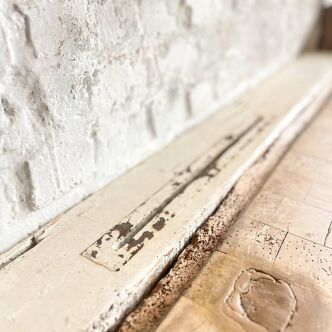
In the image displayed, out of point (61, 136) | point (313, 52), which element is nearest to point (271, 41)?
point (313, 52)

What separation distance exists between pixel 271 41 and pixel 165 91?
133cm

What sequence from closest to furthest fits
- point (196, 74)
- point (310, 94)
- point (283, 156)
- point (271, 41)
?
point (283, 156) → point (196, 74) → point (310, 94) → point (271, 41)

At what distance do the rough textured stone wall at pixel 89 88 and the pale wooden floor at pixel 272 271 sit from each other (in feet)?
1.70

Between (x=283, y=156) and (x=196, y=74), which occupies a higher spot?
(x=196, y=74)

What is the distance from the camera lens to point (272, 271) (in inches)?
36.1

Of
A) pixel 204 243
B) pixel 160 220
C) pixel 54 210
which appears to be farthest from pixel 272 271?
pixel 54 210

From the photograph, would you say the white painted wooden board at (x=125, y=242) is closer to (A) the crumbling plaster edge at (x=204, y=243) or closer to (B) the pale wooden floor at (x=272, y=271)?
(A) the crumbling plaster edge at (x=204, y=243)

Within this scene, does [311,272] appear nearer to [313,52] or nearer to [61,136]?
[61,136]

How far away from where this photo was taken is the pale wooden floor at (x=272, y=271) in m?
0.79

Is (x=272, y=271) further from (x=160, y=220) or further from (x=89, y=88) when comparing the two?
(x=89, y=88)

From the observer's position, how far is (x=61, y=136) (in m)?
1.05

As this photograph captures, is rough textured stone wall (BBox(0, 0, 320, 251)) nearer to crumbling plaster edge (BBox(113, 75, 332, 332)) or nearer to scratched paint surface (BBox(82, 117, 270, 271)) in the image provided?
scratched paint surface (BBox(82, 117, 270, 271))

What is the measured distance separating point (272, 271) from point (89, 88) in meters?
0.78

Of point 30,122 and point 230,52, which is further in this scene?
point 230,52
